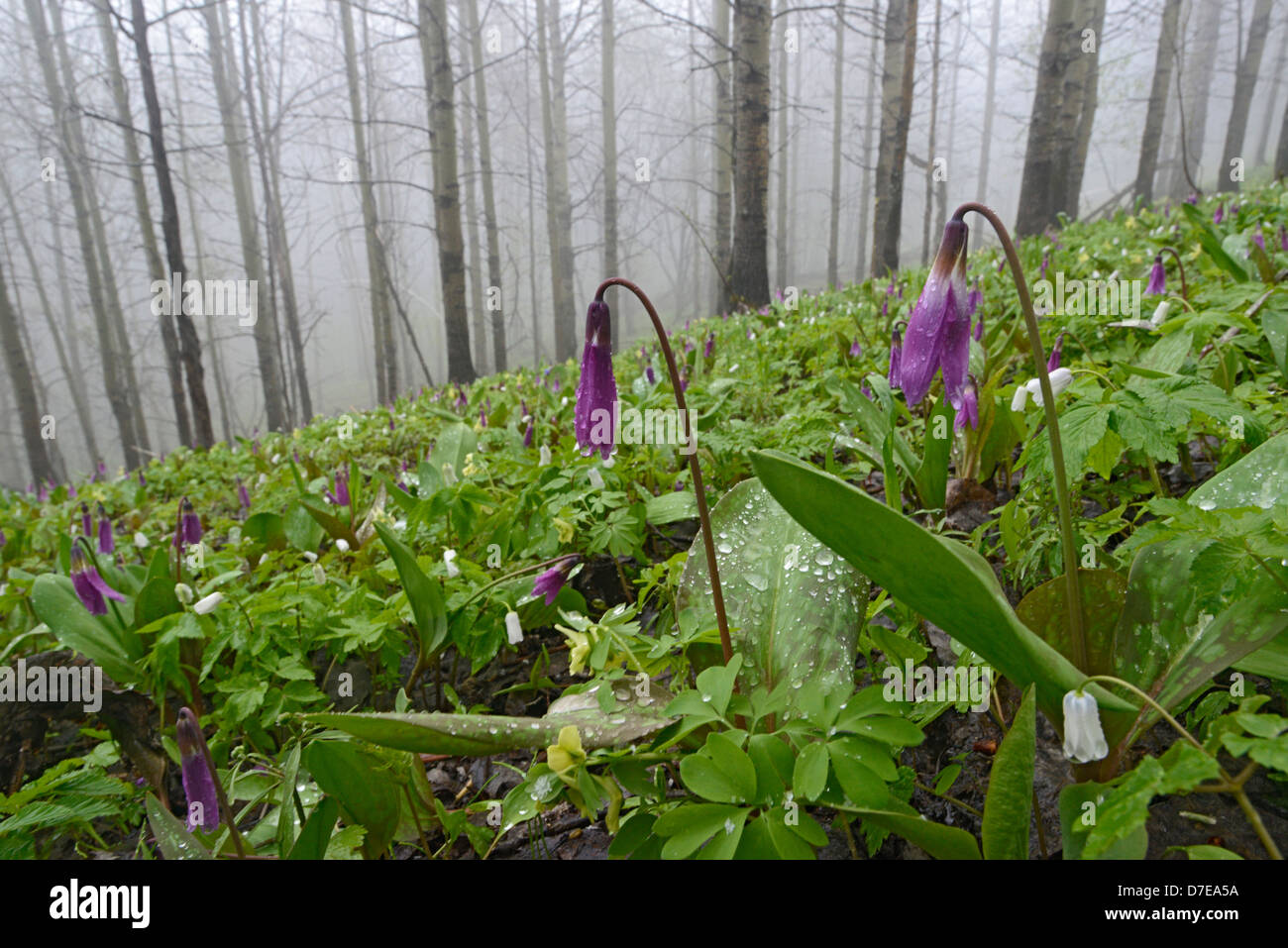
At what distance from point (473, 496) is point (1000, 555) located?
1.44m

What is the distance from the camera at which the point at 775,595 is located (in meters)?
1.25

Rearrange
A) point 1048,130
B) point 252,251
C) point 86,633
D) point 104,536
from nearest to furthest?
point 86,633 < point 104,536 < point 1048,130 < point 252,251

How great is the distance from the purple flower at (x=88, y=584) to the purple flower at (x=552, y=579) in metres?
1.42

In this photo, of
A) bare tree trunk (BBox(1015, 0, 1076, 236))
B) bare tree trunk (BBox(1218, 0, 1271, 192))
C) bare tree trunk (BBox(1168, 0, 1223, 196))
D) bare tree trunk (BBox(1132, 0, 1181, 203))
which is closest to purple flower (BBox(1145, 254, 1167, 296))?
bare tree trunk (BBox(1015, 0, 1076, 236))

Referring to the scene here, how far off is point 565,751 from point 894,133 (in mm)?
9486

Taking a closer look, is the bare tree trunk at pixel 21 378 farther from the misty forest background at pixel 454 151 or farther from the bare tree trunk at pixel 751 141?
the bare tree trunk at pixel 751 141

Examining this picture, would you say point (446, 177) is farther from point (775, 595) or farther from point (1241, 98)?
point (1241, 98)

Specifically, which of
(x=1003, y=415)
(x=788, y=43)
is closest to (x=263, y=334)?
(x=788, y=43)

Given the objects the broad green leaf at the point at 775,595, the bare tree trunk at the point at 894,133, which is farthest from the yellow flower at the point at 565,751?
the bare tree trunk at the point at 894,133

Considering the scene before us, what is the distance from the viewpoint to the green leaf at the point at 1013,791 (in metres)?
0.72

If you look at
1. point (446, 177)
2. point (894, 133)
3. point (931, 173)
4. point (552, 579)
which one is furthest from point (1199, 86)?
point (552, 579)

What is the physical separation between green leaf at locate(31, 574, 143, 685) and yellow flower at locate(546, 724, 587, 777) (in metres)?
1.58
